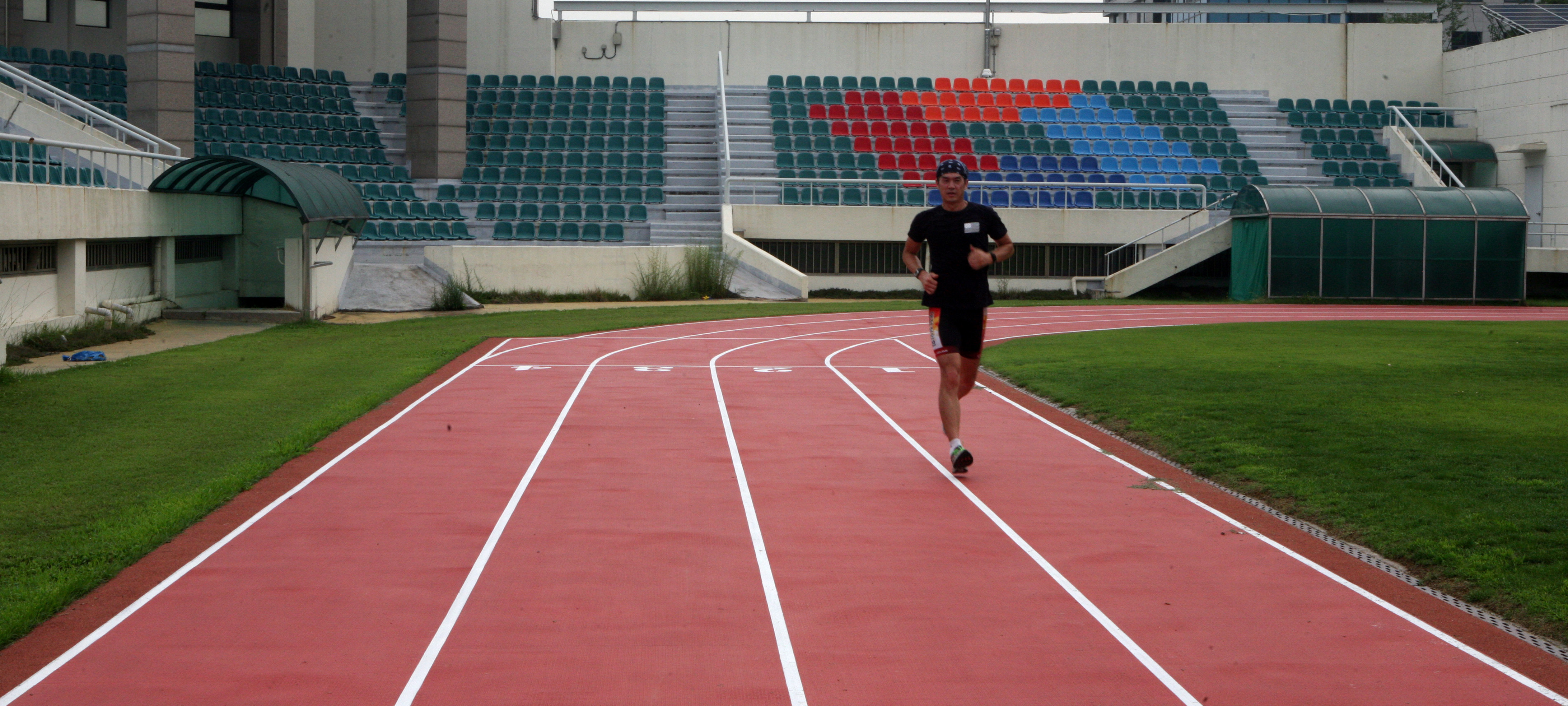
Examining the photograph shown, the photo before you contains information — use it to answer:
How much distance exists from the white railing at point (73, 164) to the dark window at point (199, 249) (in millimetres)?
1305

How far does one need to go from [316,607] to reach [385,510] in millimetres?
2152

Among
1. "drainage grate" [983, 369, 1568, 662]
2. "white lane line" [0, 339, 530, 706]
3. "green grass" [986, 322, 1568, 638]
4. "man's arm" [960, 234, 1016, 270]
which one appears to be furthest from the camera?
"man's arm" [960, 234, 1016, 270]

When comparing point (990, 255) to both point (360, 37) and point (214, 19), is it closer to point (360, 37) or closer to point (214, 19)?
point (360, 37)

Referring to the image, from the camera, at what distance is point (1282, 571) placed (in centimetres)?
695

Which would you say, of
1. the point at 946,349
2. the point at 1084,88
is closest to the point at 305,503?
the point at 946,349

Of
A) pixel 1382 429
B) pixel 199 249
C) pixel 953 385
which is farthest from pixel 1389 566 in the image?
pixel 199 249

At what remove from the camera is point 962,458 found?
30.5 ft

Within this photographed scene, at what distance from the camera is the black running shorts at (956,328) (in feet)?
30.5

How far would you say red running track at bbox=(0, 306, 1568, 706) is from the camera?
5195 mm

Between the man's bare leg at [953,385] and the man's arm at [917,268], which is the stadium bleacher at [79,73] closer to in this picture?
the man's arm at [917,268]

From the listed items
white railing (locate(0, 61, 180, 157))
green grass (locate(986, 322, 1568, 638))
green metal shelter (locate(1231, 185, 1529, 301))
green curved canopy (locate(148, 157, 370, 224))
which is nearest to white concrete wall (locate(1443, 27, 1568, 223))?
green metal shelter (locate(1231, 185, 1529, 301))

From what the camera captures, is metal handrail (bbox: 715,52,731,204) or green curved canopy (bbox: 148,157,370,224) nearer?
green curved canopy (bbox: 148,157,370,224)

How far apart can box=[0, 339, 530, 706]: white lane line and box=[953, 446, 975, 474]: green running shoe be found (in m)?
4.63

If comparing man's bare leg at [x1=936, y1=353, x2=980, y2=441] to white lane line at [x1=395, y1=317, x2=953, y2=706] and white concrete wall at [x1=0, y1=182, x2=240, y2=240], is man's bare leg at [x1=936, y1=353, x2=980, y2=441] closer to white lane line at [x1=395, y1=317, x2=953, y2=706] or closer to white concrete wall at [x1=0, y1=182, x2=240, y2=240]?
white lane line at [x1=395, y1=317, x2=953, y2=706]
